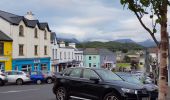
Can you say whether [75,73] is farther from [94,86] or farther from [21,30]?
[21,30]

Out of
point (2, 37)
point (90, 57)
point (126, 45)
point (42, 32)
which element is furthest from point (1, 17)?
point (126, 45)

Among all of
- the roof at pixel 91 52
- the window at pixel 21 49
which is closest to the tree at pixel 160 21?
the window at pixel 21 49

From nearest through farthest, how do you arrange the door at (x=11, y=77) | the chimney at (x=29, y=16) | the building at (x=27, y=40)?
the door at (x=11, y=77), the building at (x=27, y=40), the chimney at (x=29, y=16)

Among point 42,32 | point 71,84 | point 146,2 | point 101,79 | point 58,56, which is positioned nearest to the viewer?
point 146,2

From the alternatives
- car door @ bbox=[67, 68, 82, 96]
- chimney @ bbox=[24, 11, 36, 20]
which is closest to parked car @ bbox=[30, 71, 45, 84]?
chimney @ bbox=[24, 11, 36, 20]

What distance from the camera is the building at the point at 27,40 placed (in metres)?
52.3

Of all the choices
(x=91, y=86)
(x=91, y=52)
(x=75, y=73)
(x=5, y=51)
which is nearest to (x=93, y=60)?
(x=91, y=52)

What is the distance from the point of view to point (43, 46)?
6141 centimetres

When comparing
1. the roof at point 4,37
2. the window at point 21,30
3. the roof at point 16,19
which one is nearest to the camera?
the roof at point 4,37

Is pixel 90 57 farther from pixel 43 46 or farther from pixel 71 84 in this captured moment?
pixel 71 84

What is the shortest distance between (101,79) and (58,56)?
57.0m

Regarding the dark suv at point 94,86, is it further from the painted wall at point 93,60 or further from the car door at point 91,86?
the painted wall at point 93,60

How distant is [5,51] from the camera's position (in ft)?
166

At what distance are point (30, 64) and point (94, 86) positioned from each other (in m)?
42.5
